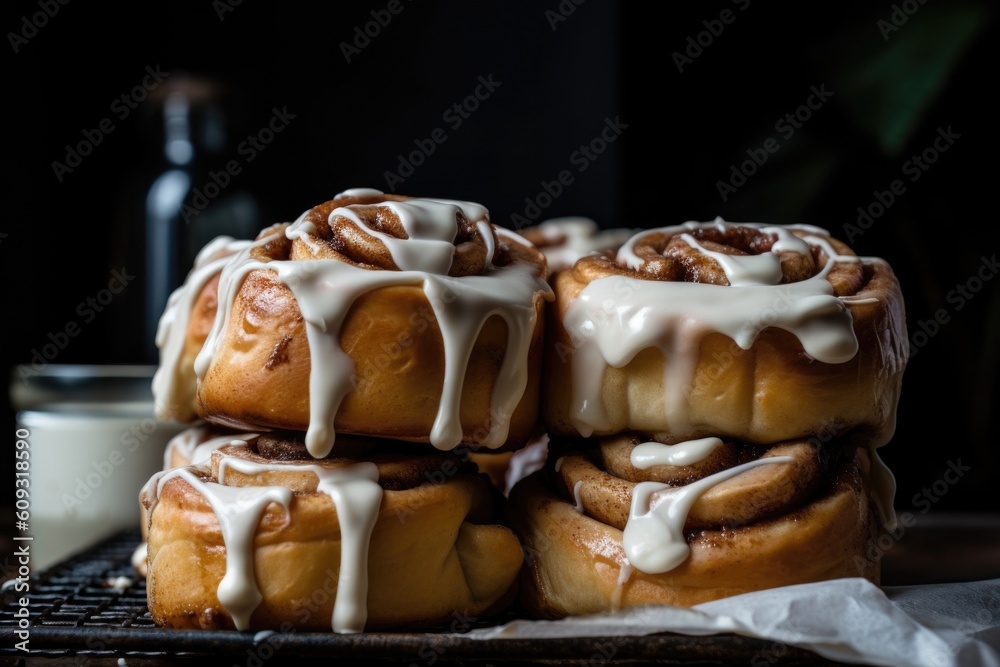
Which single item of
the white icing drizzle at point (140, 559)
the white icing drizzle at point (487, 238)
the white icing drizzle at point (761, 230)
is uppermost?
the white icing drizzle at point (487, 238)

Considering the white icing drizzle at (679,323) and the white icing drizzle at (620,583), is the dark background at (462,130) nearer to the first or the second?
the white icing drizzle at (679,323)

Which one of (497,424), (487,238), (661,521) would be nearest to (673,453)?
(661,521)

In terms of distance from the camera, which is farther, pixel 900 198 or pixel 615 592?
pixel 900 198

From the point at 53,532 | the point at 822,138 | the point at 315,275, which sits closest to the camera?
the point at 315,275

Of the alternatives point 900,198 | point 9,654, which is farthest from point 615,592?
point 900,198

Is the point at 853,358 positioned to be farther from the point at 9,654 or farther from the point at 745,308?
the point at 9,654

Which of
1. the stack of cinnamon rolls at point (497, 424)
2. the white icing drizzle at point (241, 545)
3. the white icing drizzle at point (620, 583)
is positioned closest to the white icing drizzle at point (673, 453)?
the stack of cinnamon rolls at point (497, 424)

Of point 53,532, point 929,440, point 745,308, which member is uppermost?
point 745,308

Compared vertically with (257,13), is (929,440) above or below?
below
